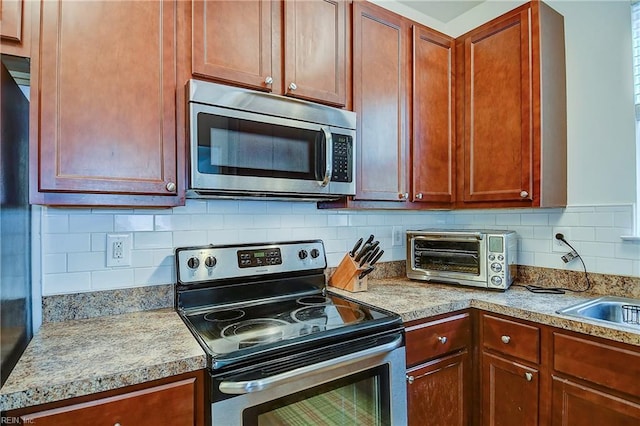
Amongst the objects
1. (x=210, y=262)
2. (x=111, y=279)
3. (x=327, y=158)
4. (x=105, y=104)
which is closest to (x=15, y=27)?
(x=105, y=104)

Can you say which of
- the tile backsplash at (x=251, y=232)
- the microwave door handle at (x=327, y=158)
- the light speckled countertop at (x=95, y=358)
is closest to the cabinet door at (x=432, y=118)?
the tile backsplash at (x=251, y=232)

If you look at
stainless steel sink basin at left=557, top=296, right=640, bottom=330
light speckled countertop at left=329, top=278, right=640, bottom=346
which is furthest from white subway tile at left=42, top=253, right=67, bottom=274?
stainless steel sink basin at left=557, top=296, right=640, bottom=330

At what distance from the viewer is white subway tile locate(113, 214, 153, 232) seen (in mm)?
1516

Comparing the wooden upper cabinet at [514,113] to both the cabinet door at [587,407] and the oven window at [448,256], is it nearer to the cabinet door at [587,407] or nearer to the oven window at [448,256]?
the oven window at [448,256]

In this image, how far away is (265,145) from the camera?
150 cm

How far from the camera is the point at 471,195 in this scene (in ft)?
6.81

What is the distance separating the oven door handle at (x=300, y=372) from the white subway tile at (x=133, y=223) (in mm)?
837

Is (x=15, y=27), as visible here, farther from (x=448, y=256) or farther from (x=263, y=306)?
(x=448, y=256)

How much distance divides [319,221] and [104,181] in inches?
44.0

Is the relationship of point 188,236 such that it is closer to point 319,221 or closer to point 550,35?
point 319,221

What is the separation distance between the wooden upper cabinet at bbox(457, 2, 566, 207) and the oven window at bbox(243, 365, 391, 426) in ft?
3.90

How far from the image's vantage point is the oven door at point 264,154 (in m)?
1.36

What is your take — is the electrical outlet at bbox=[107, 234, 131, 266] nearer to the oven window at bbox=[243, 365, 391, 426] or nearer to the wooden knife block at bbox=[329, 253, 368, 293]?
the oven window at bbox=[243, 365, 391, 426]

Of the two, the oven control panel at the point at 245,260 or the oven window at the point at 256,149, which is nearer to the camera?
the oven window at the point at 256,149
